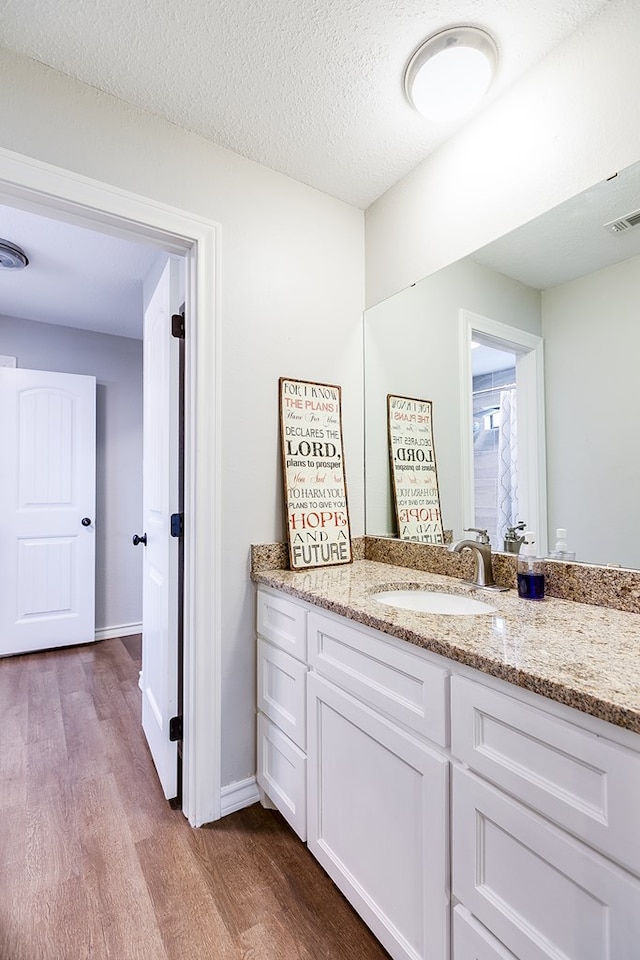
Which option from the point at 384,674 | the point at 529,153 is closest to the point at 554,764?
the point at 384,674

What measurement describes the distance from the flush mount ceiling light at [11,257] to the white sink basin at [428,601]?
246 cm

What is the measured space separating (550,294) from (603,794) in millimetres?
1275

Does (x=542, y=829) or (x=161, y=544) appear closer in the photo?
(x=542, y=829)

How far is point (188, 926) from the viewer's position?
121 cm

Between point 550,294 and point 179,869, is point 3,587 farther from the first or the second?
point 550,294

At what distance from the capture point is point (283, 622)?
153 cm

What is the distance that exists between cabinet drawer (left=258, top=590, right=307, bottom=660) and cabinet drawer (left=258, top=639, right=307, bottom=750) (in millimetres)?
33

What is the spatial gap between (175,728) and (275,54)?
2.20 meters

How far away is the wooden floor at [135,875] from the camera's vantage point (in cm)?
117

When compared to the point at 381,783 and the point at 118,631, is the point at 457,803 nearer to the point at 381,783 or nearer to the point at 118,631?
the point at 381,783

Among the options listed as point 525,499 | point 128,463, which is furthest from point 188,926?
point 128,463

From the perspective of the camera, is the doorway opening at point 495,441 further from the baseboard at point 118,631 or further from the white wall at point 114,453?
the baseboard at point 118,631

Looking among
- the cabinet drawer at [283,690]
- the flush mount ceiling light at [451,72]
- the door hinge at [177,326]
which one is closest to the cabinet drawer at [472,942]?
the cabinet drawer at [283,690]

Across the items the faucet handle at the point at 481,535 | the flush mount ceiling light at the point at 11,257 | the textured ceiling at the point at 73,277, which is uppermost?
the textured ceiling at the point at 73,277
